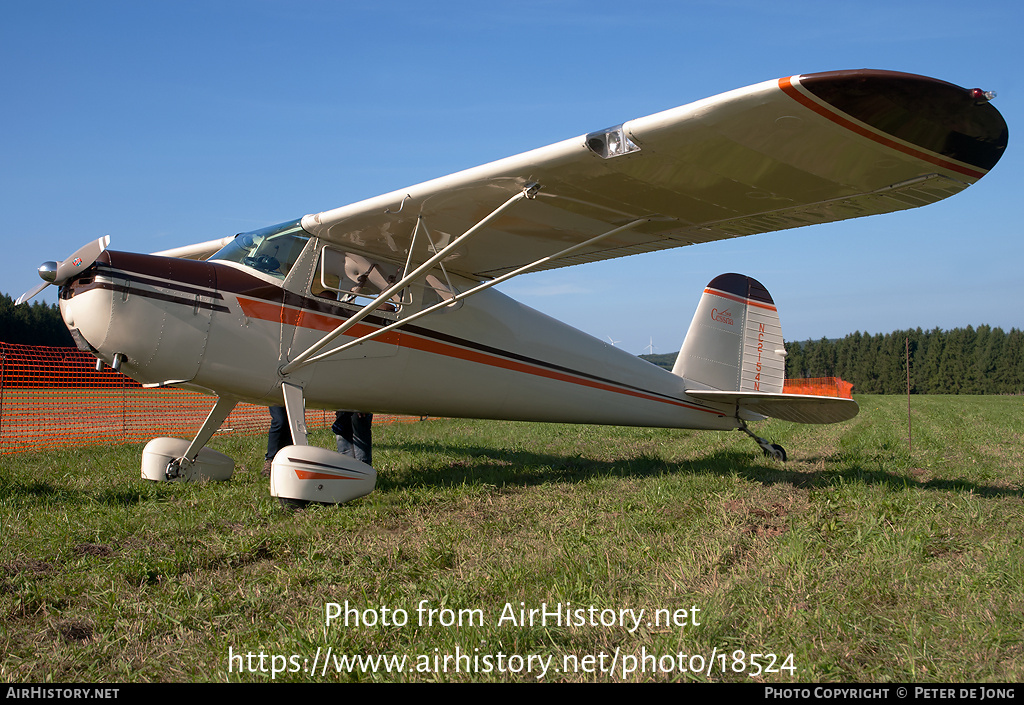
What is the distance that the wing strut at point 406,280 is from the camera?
187 inches

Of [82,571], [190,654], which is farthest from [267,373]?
[190,654]

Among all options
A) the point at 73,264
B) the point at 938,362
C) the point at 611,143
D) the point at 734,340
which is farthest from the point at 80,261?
the point at 938,362

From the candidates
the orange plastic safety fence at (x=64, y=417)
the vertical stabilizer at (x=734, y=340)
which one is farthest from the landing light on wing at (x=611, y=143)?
the orange plastic safety fence at (x=64, y=417)

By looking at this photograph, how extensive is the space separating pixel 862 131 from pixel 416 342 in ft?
13.2

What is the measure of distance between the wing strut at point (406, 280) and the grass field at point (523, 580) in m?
Answer: 1.19

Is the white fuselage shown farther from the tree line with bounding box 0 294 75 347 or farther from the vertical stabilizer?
the tree line with bounding box 0 294 75 347

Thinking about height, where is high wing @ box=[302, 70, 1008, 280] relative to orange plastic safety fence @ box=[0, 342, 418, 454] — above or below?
above

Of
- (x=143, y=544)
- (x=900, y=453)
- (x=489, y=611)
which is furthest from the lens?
(x=900, y=453)

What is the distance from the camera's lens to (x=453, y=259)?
6359 millimetres

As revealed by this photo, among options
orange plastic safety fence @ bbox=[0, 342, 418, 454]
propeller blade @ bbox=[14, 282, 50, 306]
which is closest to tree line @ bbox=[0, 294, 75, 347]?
orange plastic safety fence @ bbox=[0, 342, 418, 454]

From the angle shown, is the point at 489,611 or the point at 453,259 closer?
the point at 489,611

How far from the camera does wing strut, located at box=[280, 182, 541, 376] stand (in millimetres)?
4754
